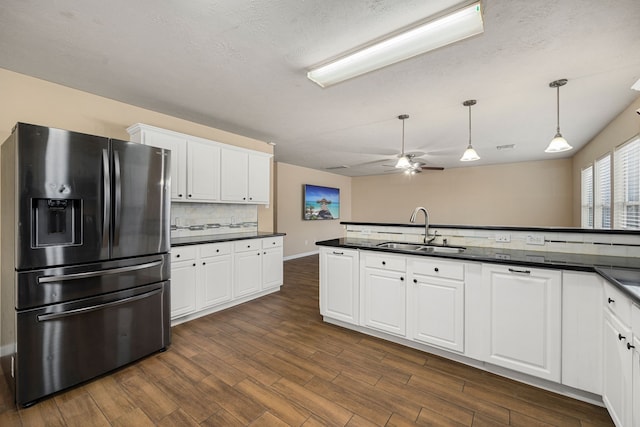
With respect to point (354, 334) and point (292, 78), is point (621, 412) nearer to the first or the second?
point (354, 334)

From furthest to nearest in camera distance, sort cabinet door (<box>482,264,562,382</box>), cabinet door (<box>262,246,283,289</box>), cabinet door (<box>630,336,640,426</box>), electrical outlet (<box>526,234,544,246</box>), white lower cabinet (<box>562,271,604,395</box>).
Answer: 1. cabinet door (<box>262,246,283,289</box>)
2. electrical outlet (<box>526,234,544,246</box>)
3. cabinet door (<box>482,264,562,382</box>)
4. white lower cabinet (<box>562,271,604,395</box>)
5. cabinet door (<box>630,336,640,426</box>)

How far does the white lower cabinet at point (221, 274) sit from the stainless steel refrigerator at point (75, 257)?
1.88ft

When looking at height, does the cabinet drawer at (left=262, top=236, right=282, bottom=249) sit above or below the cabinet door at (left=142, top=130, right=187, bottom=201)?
below

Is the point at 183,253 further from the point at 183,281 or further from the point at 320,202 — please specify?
the point at 320,202

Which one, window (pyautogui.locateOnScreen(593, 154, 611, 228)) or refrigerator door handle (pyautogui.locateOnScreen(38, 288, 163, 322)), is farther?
window (pyautogui.locateOnScreen(593, 154, 611, 228))

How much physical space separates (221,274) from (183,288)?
0.47 metres

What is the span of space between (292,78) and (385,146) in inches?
122

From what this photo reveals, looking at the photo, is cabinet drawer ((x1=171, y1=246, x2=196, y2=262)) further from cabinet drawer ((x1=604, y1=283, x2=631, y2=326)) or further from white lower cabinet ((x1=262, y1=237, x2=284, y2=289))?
cabinet drawer ((x1=604, y1=283, x2=631, y2=326))

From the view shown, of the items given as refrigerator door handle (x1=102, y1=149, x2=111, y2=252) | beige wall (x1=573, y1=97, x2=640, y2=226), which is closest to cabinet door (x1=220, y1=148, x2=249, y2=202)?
refrigerator door handle (x1=102, y1=149, x2=111, y2=252)

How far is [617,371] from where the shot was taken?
1.47 m

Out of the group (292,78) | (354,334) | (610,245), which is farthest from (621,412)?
(292,78)

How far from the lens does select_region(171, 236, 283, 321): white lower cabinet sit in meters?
2.91

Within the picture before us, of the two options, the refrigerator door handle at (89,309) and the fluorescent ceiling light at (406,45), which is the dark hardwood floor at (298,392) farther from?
the fluorescent ceiling light at (406,45)

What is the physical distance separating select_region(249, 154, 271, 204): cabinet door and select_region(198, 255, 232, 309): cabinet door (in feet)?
3.66
